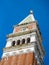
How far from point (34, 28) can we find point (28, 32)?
1780 mm

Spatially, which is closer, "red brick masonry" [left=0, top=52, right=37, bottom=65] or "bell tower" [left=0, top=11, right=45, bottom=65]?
"red brick masonry" [left=0, top=52, right=37, bottom=65]

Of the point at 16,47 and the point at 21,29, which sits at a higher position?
the point at 21,29

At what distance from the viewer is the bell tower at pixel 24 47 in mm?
47250

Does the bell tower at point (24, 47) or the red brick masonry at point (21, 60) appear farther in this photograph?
the bell tower at point (24, 47)

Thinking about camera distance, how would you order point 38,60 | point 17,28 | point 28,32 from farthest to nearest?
point 17,28 < point 28,32 < point 38,60

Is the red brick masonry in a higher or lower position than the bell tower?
lower

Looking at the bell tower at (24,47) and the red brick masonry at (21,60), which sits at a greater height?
the bell tower at (24,47)

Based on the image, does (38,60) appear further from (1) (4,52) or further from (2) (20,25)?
(2) (20,25)

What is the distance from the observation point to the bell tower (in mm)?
47250

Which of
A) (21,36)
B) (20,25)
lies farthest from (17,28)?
(21,36)

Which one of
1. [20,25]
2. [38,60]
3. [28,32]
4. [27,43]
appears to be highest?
[20,25]

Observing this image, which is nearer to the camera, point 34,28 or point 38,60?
point 38,60

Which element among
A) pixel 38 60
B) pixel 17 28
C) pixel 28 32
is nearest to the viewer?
pixel 38 60

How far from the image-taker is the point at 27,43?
50062mm
